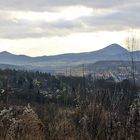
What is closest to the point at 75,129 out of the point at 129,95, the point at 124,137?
the point at 124,137

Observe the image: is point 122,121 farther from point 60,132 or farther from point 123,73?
point 123,73

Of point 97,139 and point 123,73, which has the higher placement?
point 123,73

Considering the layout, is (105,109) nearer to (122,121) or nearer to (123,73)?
(122,121)

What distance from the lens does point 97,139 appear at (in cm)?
730

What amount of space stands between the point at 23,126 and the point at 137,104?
78.4 inches

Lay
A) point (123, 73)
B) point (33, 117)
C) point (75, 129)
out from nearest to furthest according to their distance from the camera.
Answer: point (33, 117) → point (75, 129) → point (123, 73)

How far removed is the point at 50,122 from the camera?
26.4ft

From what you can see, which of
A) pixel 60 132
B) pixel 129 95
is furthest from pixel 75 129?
pixel 129 95

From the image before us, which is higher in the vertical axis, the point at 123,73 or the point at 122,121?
the point at 123,73

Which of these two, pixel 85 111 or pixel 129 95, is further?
pixel 129 95

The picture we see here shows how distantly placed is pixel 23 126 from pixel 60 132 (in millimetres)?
612

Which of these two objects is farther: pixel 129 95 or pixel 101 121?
pixel 129 95

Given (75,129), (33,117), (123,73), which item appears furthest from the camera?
(123,73)

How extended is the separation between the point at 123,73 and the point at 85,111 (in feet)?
6.65
